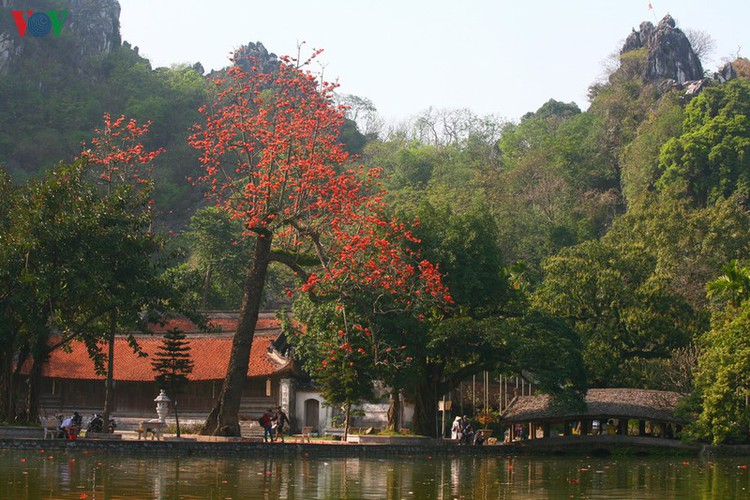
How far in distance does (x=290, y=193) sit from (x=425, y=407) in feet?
35.6

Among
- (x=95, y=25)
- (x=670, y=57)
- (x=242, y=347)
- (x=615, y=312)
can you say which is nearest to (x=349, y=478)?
(x=242, y=347)

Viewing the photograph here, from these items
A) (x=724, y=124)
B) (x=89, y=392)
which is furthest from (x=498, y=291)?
(x=724, y=124)

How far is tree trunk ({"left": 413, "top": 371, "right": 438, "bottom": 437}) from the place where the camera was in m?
43.4

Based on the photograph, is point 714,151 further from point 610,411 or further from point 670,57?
point 610,411

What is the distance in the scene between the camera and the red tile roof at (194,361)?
50531 mm

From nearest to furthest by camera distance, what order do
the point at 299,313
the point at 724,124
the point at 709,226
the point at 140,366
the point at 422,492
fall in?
the point at 422,492 → the point at 299,313 → the point at 140,366 → the point at 709,226 → the point at 724,124

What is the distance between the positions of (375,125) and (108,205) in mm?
94292

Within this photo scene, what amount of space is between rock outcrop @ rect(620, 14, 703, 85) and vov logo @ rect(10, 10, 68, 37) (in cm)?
5618

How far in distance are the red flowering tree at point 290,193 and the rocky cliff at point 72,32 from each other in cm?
7306

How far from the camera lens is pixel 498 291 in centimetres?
4353

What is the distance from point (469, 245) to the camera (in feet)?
141

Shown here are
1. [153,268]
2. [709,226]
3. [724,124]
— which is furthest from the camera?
[724,124]

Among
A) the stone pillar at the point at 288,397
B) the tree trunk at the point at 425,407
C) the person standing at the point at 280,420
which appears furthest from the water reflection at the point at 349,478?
the stone pillar at the point at 288,397

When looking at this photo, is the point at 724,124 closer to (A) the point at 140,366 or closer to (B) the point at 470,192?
(B) the point at 470,192
